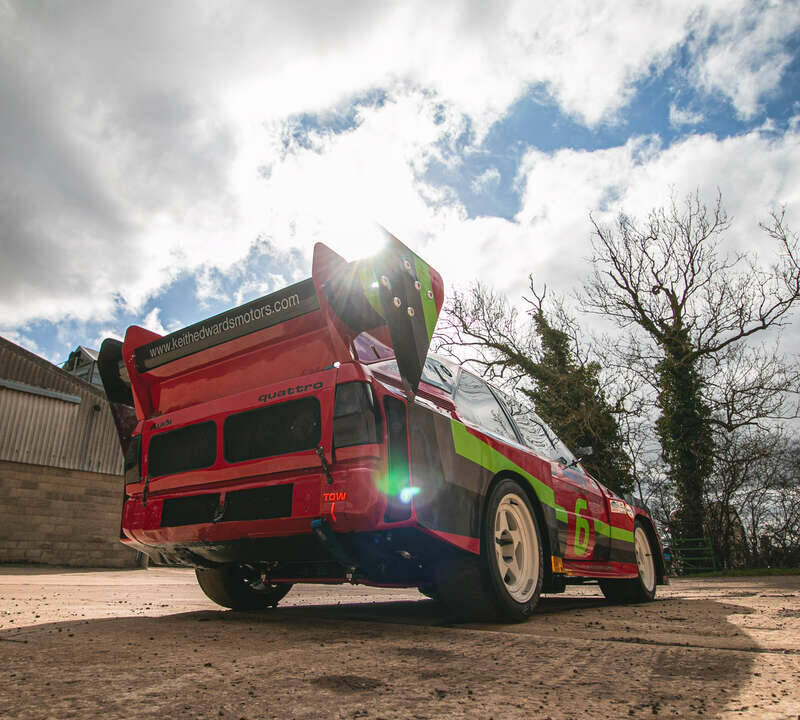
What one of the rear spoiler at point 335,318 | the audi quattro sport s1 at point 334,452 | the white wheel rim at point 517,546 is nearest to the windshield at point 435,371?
the audi quattro sport s1 at point 334,452

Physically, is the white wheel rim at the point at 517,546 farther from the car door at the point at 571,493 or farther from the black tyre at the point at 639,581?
the black tyre at the point at 639,581

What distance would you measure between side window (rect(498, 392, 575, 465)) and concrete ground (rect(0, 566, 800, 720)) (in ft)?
4.93

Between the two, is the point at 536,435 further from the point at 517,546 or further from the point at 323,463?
the point at 323,463

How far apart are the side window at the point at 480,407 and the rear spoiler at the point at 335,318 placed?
2.14ft

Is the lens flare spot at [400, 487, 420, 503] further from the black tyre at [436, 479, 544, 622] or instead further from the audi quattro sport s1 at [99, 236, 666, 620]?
the black tyre at [436, 479, 544, 622]

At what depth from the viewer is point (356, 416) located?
8.62 ft

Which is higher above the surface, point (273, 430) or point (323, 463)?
point (273, 430)

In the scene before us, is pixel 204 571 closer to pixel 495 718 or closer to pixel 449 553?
pixel 449 553

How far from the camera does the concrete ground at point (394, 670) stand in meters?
1.33

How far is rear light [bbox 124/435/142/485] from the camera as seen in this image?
11.3ft

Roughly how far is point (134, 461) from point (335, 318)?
1.70 meters

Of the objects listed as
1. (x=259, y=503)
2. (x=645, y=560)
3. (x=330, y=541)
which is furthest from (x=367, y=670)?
(x=645, y=560)

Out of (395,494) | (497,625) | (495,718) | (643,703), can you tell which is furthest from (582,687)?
(497,625)

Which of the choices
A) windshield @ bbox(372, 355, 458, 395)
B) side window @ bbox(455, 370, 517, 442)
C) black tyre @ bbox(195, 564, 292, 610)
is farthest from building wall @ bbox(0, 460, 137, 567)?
windshield @ bbox(372, 355, 458, 395)
